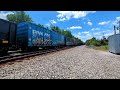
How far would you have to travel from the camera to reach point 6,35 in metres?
17.4

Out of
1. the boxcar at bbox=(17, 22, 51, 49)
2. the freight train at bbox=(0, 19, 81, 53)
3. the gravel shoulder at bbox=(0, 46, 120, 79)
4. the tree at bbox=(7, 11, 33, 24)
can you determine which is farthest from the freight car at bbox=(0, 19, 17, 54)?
the tree at bbox=(7, 11, 33, 24)

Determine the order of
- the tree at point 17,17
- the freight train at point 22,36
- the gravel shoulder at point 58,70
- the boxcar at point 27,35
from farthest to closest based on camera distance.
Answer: the tree at point 17,17 < the boxcar at point 27,35 < the freight train at point 22,36 < the gravel shoulder at point 58,70

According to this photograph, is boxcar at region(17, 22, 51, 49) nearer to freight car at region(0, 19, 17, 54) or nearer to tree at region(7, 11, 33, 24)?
freight car at region(0, 19, 17, 54)

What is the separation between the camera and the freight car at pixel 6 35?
55.0 ft

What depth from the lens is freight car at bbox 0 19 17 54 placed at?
16750 mm

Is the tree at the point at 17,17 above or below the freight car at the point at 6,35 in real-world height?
above

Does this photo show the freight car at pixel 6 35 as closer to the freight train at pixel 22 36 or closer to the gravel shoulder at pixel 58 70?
the freight train at pixel 22 36

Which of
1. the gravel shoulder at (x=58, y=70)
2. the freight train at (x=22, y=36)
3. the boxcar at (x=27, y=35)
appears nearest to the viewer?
the gravel shoulder at (x=58, y=70)

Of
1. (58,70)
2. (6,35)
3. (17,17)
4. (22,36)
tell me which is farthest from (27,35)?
(17,17)

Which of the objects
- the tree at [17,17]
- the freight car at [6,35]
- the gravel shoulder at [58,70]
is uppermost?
the tree at [17,17]

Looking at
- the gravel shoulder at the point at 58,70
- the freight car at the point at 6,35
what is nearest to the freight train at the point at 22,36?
the freight car at the point at 6,35
